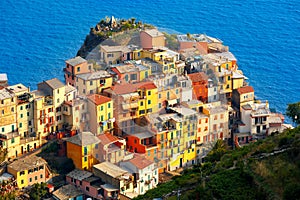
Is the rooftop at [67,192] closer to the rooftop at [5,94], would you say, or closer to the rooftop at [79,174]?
the rooftop at [79,174]

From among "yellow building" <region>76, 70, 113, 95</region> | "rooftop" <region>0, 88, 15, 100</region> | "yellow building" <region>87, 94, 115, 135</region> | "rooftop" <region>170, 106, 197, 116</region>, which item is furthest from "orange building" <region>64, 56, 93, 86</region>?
"rooftop" <region>170, 106, 197, 116</region>

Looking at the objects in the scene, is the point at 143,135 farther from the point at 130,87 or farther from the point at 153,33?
the point at 153,33

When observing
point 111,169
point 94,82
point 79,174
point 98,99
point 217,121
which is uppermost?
point 94,82

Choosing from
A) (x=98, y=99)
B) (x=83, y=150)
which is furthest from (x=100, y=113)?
(x=83, y=150)

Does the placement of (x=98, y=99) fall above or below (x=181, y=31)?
below

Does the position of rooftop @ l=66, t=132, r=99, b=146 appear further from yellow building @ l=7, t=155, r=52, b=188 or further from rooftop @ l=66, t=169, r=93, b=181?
yellow building @ l=7, t=155, r=52, b=188

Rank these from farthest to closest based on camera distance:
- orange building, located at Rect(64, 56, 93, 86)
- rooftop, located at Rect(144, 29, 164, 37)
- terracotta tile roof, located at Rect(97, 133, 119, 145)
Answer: rooftop, located at Rect(144, 29, 164, 37), orange building, located at Rect(64, 56, 93, 86), terracotta tile roof, located at Rect(97, 133, 119, 145)
